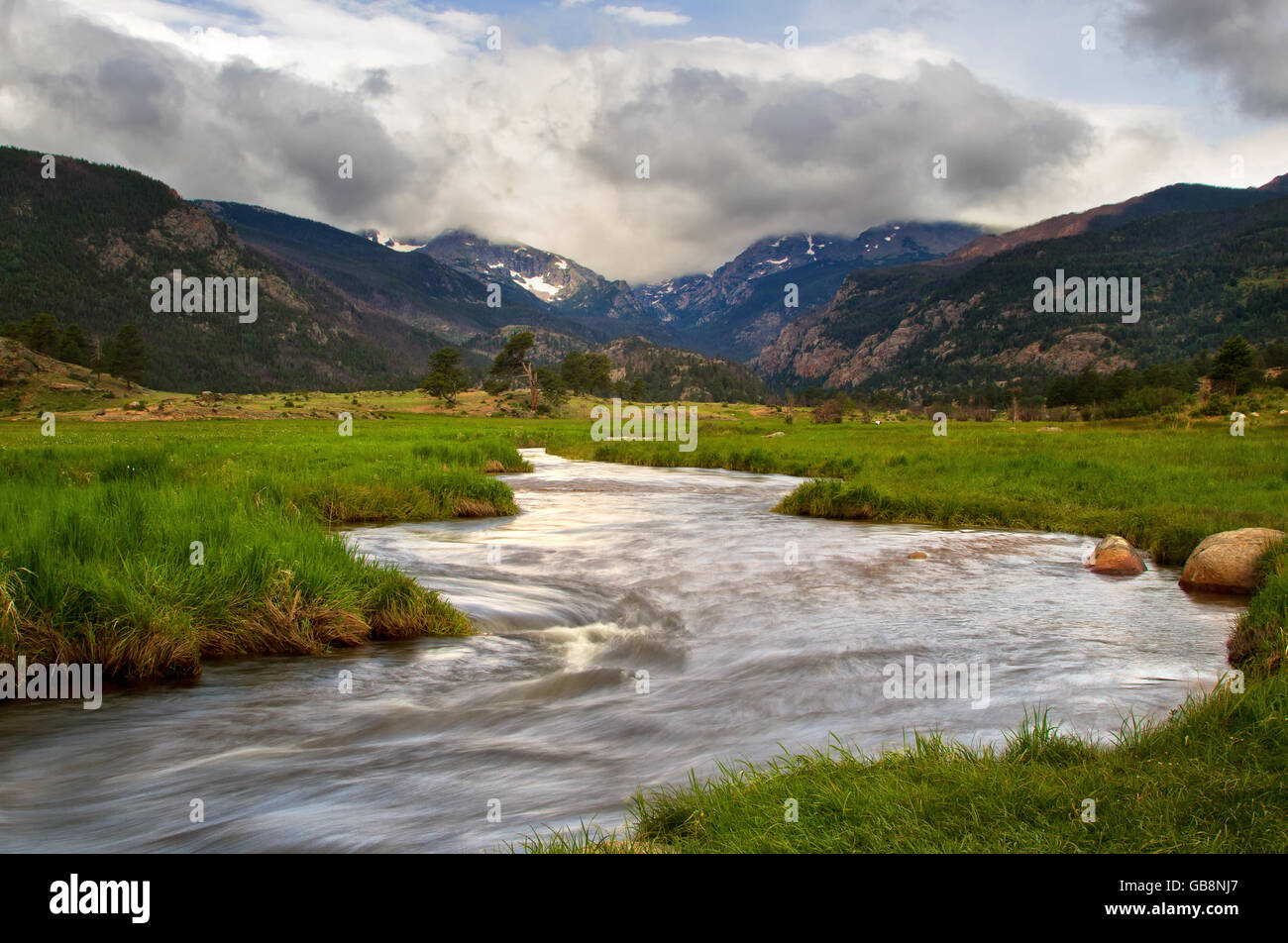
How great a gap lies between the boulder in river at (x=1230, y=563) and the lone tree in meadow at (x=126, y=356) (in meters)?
142

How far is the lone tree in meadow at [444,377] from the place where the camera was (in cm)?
12298

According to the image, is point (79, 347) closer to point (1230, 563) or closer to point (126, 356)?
point (126, 356)

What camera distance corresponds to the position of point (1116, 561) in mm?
16859

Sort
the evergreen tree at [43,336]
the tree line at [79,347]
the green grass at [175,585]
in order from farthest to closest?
1. the evergreen tree at [43,336]
2. the tree line at [79,347]
3. the green grass at [175,585]

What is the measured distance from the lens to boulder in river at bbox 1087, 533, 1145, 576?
54.8ft

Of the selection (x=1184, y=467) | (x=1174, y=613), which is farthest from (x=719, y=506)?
(x=1174, y=613)

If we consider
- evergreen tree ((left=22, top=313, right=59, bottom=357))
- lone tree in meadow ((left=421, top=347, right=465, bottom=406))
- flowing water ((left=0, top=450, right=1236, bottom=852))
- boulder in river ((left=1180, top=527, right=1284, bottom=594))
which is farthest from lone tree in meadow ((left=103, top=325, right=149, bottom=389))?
boulder in river ((left=1180, top=527, right=1284, bottom=594))

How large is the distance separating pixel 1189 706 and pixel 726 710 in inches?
191

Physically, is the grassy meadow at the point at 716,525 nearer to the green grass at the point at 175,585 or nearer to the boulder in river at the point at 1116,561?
the green grass at the point at 175,585

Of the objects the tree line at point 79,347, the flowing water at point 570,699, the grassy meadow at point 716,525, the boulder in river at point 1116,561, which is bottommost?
the flowing water at point 570,699

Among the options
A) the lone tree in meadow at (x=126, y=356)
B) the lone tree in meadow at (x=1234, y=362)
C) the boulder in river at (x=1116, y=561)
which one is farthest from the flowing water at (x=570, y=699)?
the lone tree in meadow at (x=126, y=356)

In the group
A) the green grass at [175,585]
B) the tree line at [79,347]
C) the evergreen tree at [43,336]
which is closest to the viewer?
the green grass at [175,585]

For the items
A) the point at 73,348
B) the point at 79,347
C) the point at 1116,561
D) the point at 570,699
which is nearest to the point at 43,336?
the point at 73,348
